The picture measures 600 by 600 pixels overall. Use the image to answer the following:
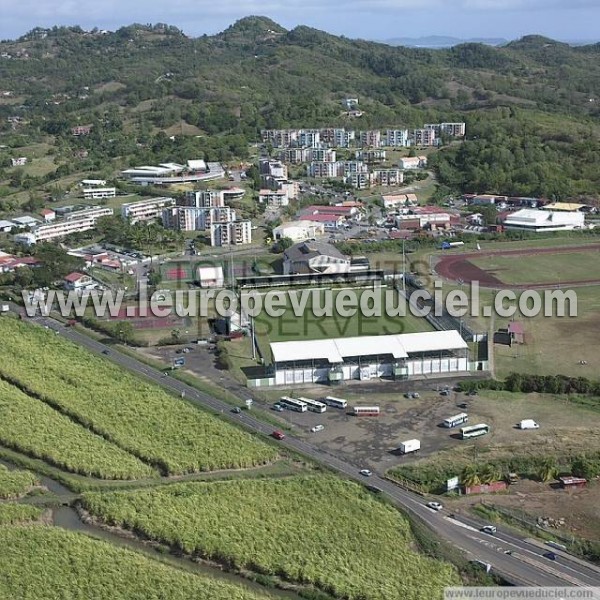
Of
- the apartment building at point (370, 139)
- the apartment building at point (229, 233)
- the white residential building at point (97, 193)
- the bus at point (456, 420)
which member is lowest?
the bus at point (456, 420)

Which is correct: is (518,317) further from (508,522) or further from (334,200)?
(334,200)

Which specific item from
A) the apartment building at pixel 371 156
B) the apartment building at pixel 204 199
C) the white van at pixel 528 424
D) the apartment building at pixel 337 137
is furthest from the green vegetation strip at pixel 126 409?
the apartment building at pixel 337 137

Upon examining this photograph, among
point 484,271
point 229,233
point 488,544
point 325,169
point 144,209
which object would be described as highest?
point 325,169

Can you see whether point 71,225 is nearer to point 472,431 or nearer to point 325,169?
point 325,169

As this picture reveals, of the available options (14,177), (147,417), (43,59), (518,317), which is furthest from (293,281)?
(43,59)

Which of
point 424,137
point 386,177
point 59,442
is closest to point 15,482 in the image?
point 59,442

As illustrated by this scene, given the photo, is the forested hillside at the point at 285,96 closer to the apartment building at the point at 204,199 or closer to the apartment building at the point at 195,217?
the apartment building at the point at 204,199

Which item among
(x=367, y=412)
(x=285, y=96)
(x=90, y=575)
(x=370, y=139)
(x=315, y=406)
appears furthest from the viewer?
(x=285, y=96)
